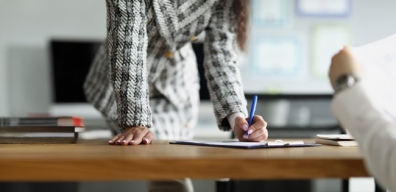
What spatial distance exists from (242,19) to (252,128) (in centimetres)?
44

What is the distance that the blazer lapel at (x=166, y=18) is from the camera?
5.07ft

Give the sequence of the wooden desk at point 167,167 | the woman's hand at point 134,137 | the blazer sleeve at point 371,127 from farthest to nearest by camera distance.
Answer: the woman's hand at point 134,137
the wooden desk at point 167,167
the blazer sleeve at point 371,127

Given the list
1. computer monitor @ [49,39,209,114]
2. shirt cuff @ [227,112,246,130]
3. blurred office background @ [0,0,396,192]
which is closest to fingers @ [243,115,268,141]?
shirt cuff @ [227,112,246,130]

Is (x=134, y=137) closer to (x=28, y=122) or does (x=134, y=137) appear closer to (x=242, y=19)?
(x=28, y=122)

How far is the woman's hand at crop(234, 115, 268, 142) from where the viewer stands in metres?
1.30

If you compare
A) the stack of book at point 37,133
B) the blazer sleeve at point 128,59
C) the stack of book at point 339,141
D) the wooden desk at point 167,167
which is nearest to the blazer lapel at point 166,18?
the blazer sleeve at point 128,59

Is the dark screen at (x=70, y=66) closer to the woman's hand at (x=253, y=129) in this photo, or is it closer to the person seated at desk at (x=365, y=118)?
the woman's hand at (x=253, y=129)

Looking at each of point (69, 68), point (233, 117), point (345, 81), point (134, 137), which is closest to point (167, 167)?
point (345, 81)

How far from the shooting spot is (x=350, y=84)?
746mm

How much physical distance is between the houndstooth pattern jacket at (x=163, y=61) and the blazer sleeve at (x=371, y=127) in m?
0.63

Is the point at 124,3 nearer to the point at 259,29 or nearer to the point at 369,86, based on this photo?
the point at 369,86

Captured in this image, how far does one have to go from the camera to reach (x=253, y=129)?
4.30 ft

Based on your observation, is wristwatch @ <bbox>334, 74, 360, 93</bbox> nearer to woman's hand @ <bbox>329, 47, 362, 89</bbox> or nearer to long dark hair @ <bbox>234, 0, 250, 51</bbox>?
woman's hand @ <bbox>329, 47, 362, 89</bbox>

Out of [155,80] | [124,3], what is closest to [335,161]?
[124,3]
